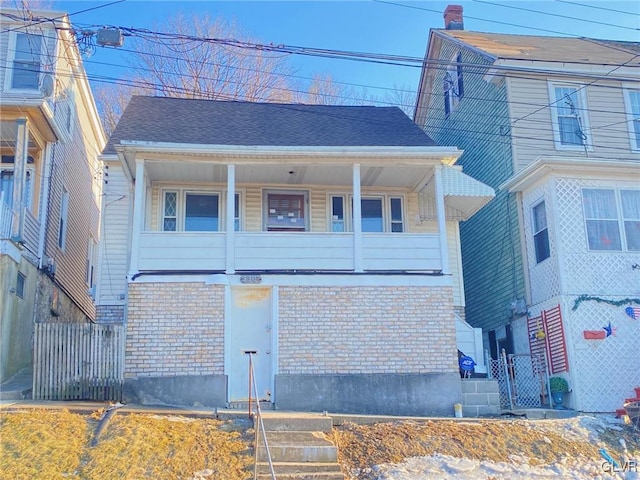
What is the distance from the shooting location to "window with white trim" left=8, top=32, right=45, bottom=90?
53.4ft

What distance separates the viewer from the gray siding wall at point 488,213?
16672mm

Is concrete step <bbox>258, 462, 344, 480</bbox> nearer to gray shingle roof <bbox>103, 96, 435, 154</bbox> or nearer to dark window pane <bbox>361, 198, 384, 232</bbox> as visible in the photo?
gray shingle roof <bbox>103, 96, 435, 154</bbox>

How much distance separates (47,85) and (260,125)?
4.93 metres

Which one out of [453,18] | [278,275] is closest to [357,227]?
[278,275]

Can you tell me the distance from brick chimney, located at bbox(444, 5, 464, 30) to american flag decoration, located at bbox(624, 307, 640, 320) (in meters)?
12.2

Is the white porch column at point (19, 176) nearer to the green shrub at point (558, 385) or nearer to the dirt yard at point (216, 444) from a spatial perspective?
the dirt yard at point (216, 444)

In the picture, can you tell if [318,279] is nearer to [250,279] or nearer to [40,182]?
[250,279]

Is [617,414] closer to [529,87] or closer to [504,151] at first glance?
[504,151]

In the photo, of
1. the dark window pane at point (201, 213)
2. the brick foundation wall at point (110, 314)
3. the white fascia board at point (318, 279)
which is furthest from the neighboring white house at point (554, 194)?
the brick foundation wall at point (110, 314)

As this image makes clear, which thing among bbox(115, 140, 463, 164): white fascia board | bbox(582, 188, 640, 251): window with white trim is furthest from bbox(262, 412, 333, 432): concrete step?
bbox(582, 188, 640, 251): window with white trim

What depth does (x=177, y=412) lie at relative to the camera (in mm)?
11430

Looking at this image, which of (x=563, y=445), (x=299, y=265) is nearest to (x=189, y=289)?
(x=299, y=265)

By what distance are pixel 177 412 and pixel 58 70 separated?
9.81 metres

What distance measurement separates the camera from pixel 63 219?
1816cm
